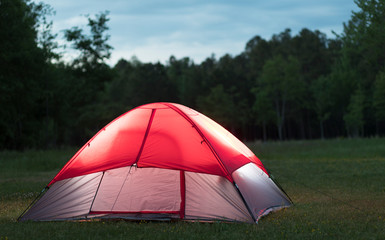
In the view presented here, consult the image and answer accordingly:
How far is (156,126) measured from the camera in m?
9.24

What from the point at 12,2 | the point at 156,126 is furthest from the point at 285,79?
the point at 156,126

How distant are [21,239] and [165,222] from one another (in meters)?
2.52

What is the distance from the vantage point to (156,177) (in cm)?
925

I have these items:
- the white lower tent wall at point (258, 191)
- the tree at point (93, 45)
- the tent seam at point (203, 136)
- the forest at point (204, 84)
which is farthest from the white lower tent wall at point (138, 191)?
the tree at point (93, 45)

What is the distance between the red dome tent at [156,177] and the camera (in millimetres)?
8672

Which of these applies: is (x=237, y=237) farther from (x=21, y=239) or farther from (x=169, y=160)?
(x=21, y=239)

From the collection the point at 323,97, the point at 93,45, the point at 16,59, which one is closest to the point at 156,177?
the point at 16,59

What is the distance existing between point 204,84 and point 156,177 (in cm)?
7556

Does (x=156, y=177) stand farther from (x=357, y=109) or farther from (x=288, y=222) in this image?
(x=357, y=109)

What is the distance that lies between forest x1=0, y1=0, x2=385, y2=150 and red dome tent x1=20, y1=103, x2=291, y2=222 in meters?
21.7

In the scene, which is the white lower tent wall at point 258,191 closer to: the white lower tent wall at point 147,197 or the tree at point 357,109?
the white lower tent wall at point 147,197

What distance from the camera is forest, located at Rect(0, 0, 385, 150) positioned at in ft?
105

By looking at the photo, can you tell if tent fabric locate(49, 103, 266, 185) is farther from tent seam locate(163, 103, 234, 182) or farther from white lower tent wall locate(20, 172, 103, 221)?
white lower tent wall locate(20, 172, 103, 221)

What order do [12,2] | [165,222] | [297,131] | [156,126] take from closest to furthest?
[165,222]
[156,126]
[12,2]
[297,131]
